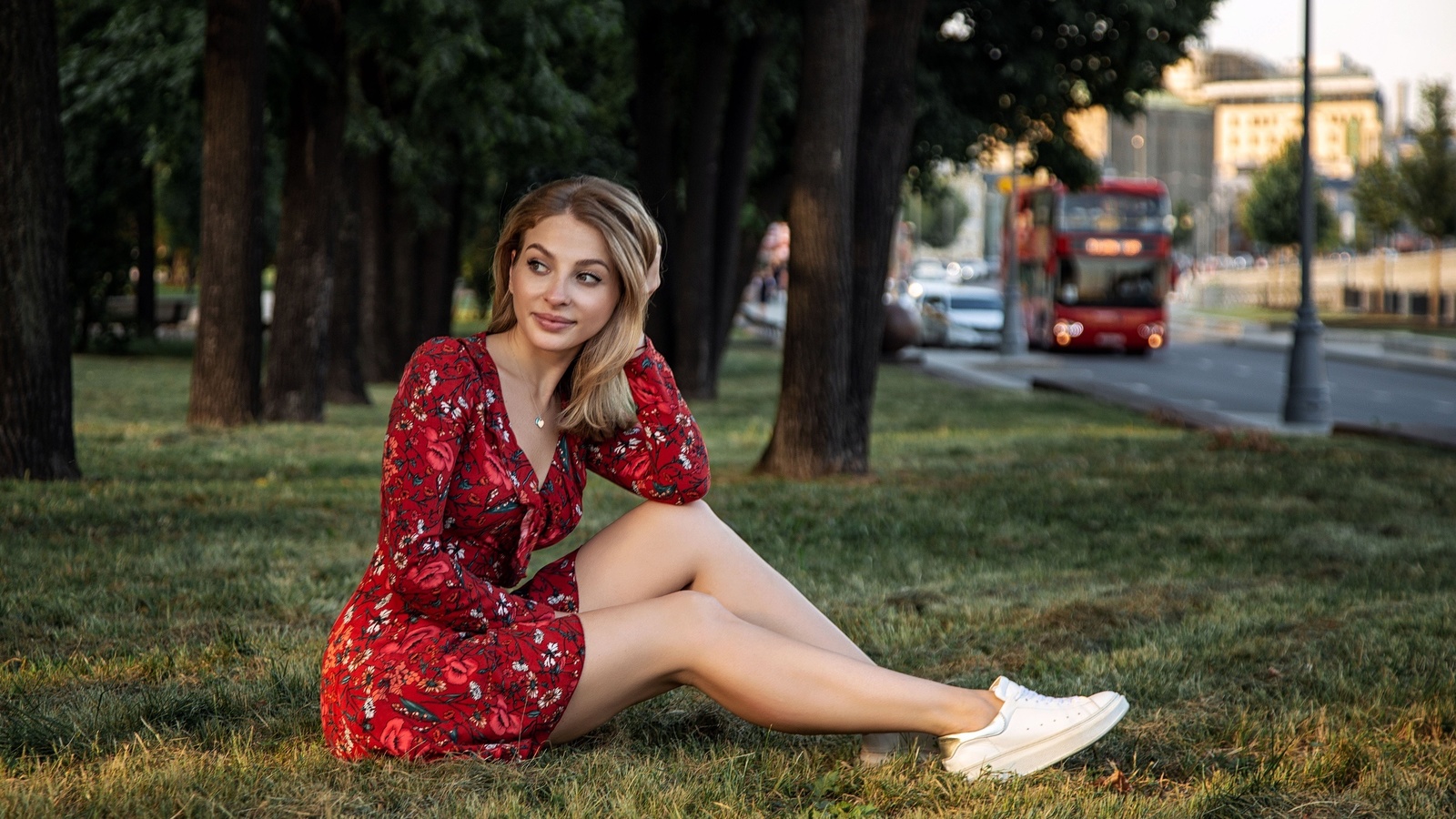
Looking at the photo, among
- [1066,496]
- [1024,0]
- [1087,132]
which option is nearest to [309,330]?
[1066,496]

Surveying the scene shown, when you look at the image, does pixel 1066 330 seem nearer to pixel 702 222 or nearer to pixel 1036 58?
pixel 1036 58

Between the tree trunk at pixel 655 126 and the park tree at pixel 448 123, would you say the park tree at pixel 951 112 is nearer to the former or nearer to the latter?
the tree trunk at pixel 655 126

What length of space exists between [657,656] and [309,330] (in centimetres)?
1104

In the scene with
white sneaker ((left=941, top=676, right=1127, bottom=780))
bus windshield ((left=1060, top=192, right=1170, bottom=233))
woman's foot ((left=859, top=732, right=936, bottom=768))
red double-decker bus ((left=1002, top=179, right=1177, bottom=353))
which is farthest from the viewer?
bus windshield ((left=1060, top=192, right=1170, bottom=233))

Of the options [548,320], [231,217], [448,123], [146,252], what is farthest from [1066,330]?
[548,320]

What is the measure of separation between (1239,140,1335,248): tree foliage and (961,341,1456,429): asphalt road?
32.0m

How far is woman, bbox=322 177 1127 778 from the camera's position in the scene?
3.36 metres

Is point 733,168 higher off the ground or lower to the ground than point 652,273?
higher

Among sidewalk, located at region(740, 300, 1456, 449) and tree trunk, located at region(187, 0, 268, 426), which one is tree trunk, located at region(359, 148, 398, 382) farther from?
tree trunk, located at region(187, 0, 268, 426)

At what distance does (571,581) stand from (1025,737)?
1122 mm

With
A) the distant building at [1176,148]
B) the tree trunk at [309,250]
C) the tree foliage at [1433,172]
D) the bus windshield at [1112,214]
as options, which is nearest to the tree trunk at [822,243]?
the tree trunk at [309,250]

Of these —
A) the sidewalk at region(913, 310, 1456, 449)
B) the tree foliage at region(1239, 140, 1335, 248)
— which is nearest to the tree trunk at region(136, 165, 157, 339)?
the sidewalk at region(913, 310, 1456, 449)

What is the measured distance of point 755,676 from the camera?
3473mm

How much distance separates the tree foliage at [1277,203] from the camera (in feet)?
212
